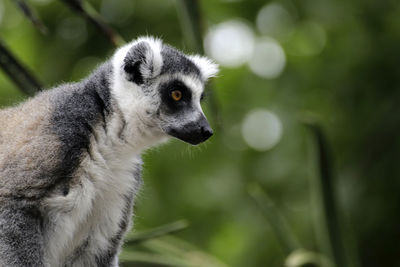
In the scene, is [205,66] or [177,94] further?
[205,66]

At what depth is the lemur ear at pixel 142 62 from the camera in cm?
392

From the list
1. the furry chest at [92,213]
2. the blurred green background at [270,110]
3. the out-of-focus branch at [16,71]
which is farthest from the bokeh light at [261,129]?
the out-of-focus branch at [16,71]

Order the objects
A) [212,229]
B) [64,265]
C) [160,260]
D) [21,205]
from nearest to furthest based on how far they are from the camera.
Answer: [21,205], [64,265], [160,260], [212,229]

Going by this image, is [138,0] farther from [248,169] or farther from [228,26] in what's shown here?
[248,169]

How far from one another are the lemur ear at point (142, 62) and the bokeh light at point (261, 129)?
4892 mm

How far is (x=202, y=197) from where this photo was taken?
8484 mm

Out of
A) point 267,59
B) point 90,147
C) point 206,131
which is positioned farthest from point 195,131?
point 267,59

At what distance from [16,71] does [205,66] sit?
1237 mm

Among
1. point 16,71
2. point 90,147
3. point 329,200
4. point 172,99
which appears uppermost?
point 16,71

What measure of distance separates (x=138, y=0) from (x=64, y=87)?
5.64 m

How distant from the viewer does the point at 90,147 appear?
354 cm

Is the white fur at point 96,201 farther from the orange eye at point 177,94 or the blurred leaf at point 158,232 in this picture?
the orange eye at point 177,94

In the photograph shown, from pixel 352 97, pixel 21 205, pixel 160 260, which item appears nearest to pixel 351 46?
pixel 352 97

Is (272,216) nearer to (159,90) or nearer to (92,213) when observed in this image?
(159,90)
